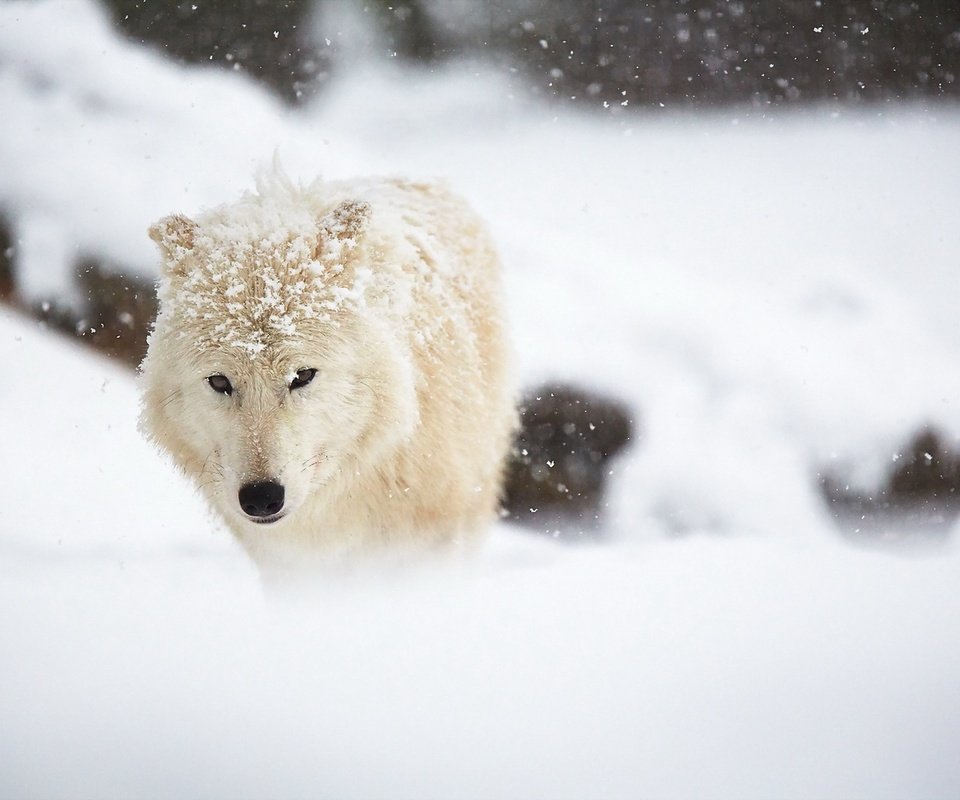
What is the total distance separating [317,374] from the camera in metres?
2.05

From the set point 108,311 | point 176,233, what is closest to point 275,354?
point 176,233

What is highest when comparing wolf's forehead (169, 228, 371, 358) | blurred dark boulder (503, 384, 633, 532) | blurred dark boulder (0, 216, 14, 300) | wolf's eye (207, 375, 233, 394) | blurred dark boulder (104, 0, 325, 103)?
blurred dark boulder (104, 0, 325, 103)

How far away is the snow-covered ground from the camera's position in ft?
7.12

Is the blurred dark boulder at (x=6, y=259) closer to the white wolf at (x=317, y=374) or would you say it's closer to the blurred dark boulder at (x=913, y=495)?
the white wolf at (x=317, y=374)

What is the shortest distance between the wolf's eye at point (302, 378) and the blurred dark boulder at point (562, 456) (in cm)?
205

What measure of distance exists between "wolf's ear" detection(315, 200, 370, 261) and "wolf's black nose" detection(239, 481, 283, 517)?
0.66 metres

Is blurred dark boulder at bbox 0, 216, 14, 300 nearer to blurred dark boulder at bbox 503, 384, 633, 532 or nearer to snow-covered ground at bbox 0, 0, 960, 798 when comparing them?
snow-covered ground at bbox 0, 0, 960, 798

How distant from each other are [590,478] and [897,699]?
1967 mm

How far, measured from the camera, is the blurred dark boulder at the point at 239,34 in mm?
4137

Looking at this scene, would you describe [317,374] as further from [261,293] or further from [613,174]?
[613,174]

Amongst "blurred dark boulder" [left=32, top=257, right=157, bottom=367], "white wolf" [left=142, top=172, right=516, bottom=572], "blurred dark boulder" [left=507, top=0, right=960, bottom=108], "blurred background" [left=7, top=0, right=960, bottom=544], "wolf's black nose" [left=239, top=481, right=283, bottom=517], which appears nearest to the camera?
"wolf's black nose" [left=239, top=481, right=283, bottom=517]

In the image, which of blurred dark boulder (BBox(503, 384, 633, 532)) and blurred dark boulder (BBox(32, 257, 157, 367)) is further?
blurred dark boulder (BBox(503, 384, 633, 532))

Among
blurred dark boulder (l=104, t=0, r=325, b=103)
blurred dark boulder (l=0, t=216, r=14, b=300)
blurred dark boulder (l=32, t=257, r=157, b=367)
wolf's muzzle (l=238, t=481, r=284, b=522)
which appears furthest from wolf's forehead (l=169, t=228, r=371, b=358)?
blurred dark boulder (l=104, t=0, r=325, b=103)

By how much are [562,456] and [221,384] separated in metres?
2.32
